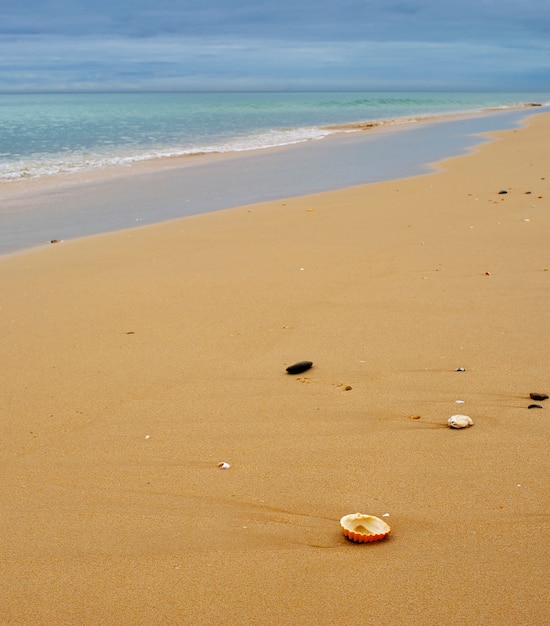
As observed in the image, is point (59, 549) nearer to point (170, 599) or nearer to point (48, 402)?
point (170, 599)

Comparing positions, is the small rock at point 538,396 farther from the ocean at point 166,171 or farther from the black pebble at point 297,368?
the ocean at point 166,171

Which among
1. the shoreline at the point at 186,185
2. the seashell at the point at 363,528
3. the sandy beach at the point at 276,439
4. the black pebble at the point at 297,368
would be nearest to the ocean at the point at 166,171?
the shoreline at the point at 186,185

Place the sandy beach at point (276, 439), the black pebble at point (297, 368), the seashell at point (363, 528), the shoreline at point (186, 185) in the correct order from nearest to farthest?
the sandy beach at point (276, 439) < the seashell at point (363, 528) < the black pebble at point (297, 368) < the shoreline at point (186, 185)

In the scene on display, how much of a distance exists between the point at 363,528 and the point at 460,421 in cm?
95

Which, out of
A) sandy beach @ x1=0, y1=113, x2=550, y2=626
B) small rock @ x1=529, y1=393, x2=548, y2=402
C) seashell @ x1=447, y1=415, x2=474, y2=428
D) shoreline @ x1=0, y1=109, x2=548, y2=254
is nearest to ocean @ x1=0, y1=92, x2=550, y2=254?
shoreline @ x1=0, y1=109, x2=548, y2=254

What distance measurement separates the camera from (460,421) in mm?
3248

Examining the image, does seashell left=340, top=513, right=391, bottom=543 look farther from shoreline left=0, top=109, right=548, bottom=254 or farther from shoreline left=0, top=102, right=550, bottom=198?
shoreline left=0, top=102, right=550, bottom=198

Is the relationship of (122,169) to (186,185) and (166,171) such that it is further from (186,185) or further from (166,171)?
(186,185)

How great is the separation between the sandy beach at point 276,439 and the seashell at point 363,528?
0.11 feet

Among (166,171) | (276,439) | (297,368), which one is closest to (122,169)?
(166,171)

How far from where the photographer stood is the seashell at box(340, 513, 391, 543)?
2.45 metres

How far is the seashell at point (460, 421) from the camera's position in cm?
324

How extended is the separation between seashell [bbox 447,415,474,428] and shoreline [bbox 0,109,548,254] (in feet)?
18.6

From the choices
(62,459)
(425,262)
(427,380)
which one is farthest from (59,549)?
(425,262)
